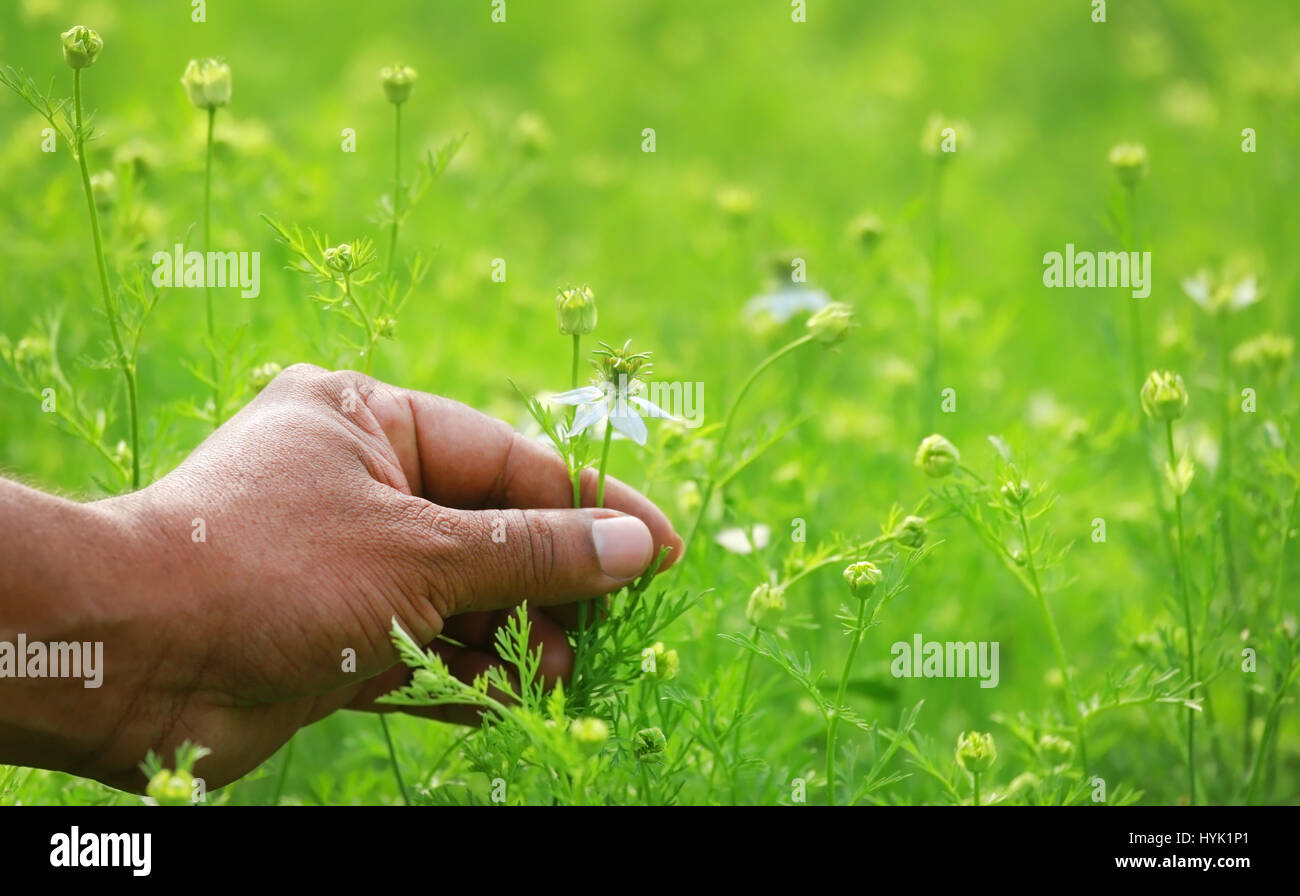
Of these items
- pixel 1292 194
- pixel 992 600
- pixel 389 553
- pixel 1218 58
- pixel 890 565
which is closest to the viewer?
pixel 389 553

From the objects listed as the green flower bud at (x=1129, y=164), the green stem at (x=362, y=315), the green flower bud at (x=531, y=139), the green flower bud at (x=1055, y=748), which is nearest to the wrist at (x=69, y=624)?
the green stem at (x=362, y=315)

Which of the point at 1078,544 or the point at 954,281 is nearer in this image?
the point at 1078,544

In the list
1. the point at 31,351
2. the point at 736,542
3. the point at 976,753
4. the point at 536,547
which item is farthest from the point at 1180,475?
the point at 31,351

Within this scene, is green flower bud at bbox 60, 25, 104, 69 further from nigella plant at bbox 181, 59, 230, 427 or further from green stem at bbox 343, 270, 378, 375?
green stem at bbox 343, 270, 378, 375

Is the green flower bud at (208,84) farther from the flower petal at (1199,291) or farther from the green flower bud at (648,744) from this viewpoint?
the flower petal at (1199,291)

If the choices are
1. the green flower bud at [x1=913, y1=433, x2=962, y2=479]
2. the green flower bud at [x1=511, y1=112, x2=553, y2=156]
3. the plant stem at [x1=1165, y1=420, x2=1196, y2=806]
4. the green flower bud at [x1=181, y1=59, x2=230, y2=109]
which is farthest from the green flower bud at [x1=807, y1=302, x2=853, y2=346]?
the green flower bud at [x1=511, y1=112, x2=553, y2=156]

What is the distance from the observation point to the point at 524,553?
3.59 feet

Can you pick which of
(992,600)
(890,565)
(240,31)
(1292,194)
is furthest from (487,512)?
(240,31)

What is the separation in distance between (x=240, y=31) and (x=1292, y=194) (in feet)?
9.73

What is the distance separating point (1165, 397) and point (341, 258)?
2.79 ft

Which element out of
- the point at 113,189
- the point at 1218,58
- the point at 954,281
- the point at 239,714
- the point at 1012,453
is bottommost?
the point at 239,714

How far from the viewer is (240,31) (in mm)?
3668

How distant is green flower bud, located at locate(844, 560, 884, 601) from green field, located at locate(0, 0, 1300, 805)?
0.03m

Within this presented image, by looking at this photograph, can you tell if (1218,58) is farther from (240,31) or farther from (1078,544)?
(240,31)
